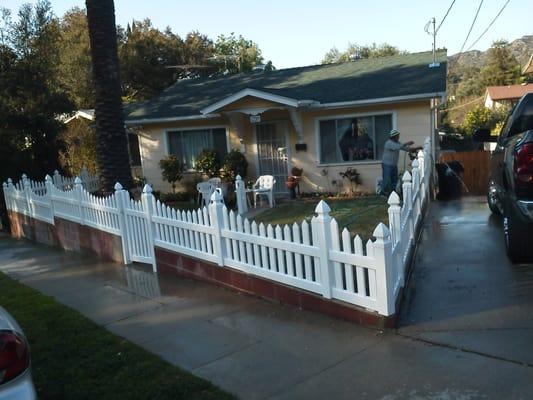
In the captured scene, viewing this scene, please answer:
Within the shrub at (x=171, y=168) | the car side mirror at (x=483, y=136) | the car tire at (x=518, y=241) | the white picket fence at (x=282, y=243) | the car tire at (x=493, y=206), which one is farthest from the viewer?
the shrub at (x=171, y=168)

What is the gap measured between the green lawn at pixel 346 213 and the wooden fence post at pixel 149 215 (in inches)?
127

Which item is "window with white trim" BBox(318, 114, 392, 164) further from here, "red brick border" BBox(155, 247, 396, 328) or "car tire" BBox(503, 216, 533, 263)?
"car tire" BBox(503, 216, 533, 263)

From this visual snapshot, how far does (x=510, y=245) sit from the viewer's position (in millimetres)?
5727

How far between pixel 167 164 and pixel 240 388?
1257 cm

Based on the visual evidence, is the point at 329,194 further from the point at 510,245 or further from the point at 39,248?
the point at 510,245

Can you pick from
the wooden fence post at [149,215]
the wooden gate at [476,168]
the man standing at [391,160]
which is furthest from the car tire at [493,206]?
the wooden gate at [476,168]

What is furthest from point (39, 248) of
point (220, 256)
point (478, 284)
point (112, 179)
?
point (478, 284)

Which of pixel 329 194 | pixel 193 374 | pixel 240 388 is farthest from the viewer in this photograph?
pixel 329 194

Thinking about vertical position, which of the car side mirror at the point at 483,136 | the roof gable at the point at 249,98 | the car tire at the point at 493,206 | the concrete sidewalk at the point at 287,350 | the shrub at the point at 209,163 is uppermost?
the roof gable at the point at 249,98

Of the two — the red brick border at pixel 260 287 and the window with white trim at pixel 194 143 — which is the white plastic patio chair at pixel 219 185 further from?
the red brick border at pixel 260 287

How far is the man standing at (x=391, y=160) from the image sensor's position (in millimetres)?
11328

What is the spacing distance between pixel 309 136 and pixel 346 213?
4.34m

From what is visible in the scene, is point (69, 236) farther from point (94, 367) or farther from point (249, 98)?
point (94, 367)

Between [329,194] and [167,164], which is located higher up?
[167,164]
